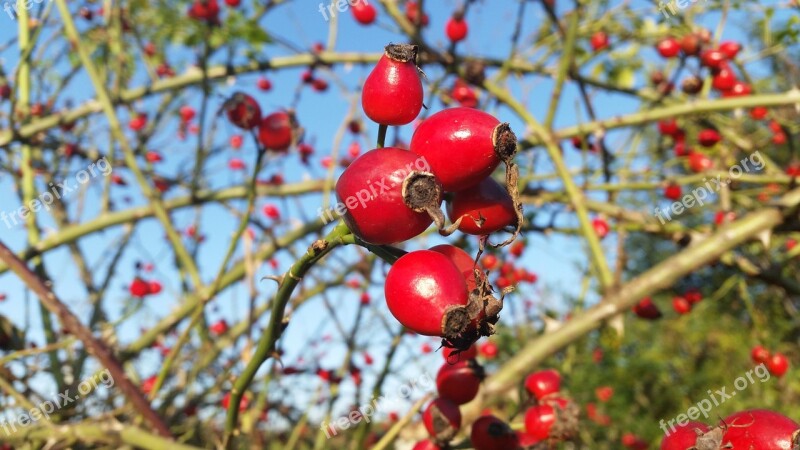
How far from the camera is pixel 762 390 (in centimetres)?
568

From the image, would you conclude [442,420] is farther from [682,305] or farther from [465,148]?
[682,305]

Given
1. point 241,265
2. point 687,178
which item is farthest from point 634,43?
point 241,265

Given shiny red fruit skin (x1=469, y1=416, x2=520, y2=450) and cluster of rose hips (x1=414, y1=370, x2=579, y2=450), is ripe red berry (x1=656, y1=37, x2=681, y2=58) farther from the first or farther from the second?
shiny red fruit skin (x1=469, y1=416, x2=520, y2=450)

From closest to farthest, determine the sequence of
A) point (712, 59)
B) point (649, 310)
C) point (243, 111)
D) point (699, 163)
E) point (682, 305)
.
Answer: point (243, 111)
point (649, 310)
point (712, 59)
point (682, 305)
point (699, 163)

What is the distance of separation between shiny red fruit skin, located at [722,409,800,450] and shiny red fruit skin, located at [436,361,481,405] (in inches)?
17.5

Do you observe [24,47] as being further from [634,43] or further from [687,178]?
[634,43]

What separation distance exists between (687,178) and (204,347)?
212 cm

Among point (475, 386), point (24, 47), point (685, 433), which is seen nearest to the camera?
point (685, 433)

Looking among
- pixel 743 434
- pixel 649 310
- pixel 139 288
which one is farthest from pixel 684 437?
pixel 139 288

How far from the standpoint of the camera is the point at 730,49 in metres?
2.90

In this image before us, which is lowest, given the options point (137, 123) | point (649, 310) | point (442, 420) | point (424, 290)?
point (649, 310)

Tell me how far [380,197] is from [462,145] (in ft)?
0.32

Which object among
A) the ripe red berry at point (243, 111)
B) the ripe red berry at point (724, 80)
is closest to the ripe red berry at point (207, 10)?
the ripe red berry at point (243, 111)

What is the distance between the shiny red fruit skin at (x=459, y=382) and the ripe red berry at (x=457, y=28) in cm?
204
